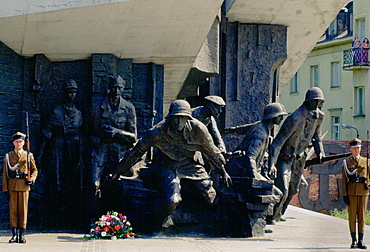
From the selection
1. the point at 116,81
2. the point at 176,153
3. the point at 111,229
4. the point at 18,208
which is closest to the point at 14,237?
the point at 18,208

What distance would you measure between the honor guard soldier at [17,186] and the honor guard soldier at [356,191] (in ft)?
14.7

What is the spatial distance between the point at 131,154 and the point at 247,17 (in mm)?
6509

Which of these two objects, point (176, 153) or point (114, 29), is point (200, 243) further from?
point (114, 29)

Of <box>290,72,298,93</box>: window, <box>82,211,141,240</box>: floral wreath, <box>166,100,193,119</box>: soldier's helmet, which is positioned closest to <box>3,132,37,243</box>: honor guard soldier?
<box>82,211,141,240</box>: floral wreath

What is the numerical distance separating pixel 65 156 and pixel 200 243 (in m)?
3.70

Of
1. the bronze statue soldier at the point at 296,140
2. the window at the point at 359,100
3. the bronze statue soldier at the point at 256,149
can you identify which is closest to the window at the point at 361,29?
the window at the point at 359,100

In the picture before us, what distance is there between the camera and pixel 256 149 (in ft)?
51.5

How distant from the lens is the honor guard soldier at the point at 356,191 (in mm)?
13789

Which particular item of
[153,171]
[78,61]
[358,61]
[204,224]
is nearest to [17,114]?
[78,61]

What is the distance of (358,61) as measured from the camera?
129 feet

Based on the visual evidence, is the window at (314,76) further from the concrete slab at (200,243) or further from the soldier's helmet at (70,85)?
the soldier's helmet at (70,85)

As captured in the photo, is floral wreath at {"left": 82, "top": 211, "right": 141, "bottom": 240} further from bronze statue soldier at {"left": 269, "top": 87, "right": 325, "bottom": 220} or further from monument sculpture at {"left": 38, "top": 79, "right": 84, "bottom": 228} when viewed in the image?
bronze statue soldier at {"left": 269, "top": 87, "right": 325, "bottom": 220}

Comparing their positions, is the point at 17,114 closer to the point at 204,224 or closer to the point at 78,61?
the point at 78,61

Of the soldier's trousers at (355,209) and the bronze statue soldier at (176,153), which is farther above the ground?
the bronze statue soldier at (176,153)
